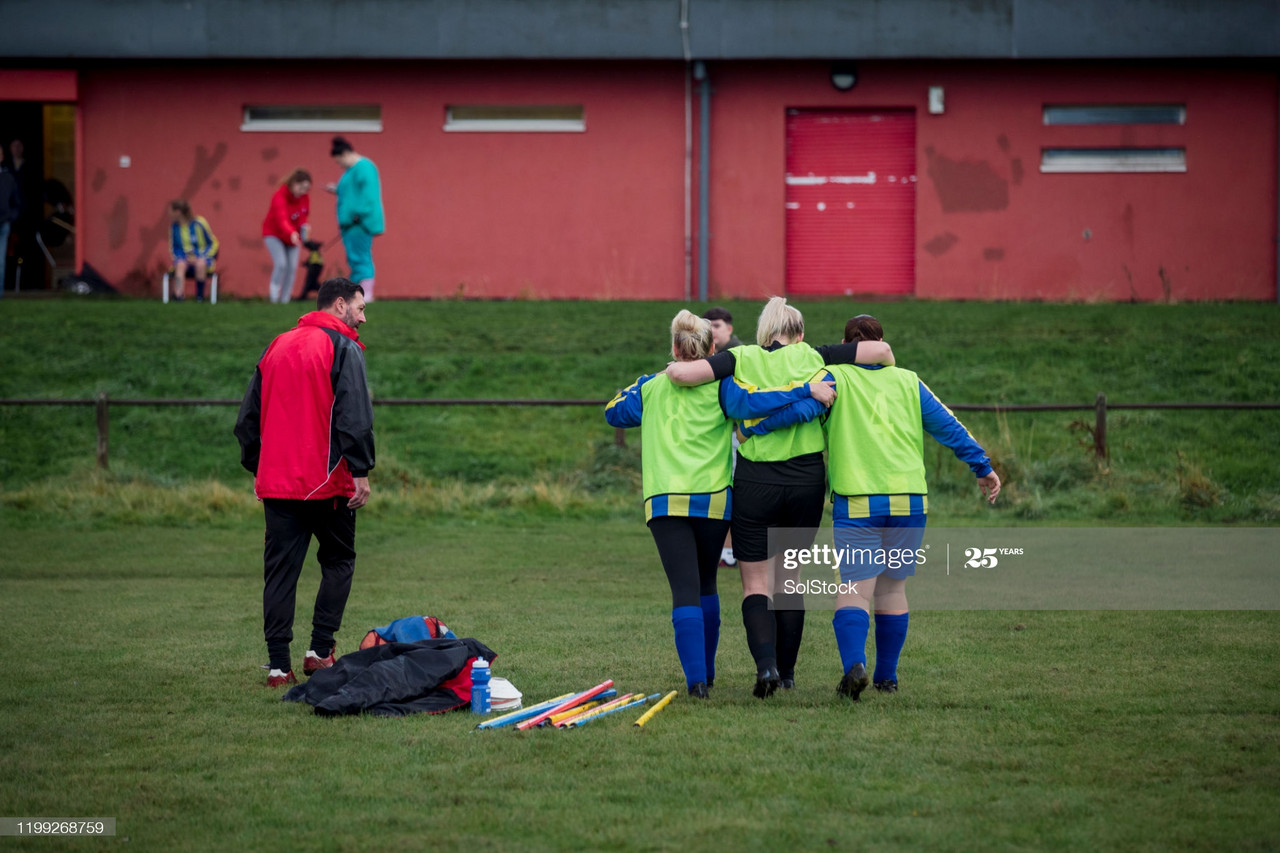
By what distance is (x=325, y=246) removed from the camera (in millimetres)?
21969

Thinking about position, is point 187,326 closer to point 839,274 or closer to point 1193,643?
point 839,274

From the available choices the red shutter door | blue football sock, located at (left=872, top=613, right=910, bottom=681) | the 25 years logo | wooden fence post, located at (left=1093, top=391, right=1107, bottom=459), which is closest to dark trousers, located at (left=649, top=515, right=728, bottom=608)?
blue football sock, located at (left=872, top=613, right=910, bottom=681)

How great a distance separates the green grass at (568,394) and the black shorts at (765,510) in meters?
7.18

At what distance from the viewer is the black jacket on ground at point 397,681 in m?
6.22

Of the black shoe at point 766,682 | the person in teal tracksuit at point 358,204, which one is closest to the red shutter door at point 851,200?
the person in teal tracksuit at point 358,204

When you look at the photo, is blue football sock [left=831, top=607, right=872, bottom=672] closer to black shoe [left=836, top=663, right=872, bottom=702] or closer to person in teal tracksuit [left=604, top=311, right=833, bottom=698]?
black shoe [left=836, top=663, right=872, bottom=702]

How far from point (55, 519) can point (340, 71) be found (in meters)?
10.9

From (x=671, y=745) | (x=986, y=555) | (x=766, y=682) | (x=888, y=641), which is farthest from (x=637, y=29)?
(x=671, y=745)

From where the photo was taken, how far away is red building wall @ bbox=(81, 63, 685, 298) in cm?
2205

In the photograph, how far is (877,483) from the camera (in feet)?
21.1

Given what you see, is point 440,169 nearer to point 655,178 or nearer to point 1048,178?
point 655,178

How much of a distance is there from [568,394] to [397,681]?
10116 millimetres

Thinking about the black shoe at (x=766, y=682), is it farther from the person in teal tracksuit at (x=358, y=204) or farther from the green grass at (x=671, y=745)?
the person in teal tracksuit at (x=358, y=204)

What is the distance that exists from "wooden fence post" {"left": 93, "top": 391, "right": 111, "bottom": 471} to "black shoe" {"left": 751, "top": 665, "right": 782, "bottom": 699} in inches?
401
